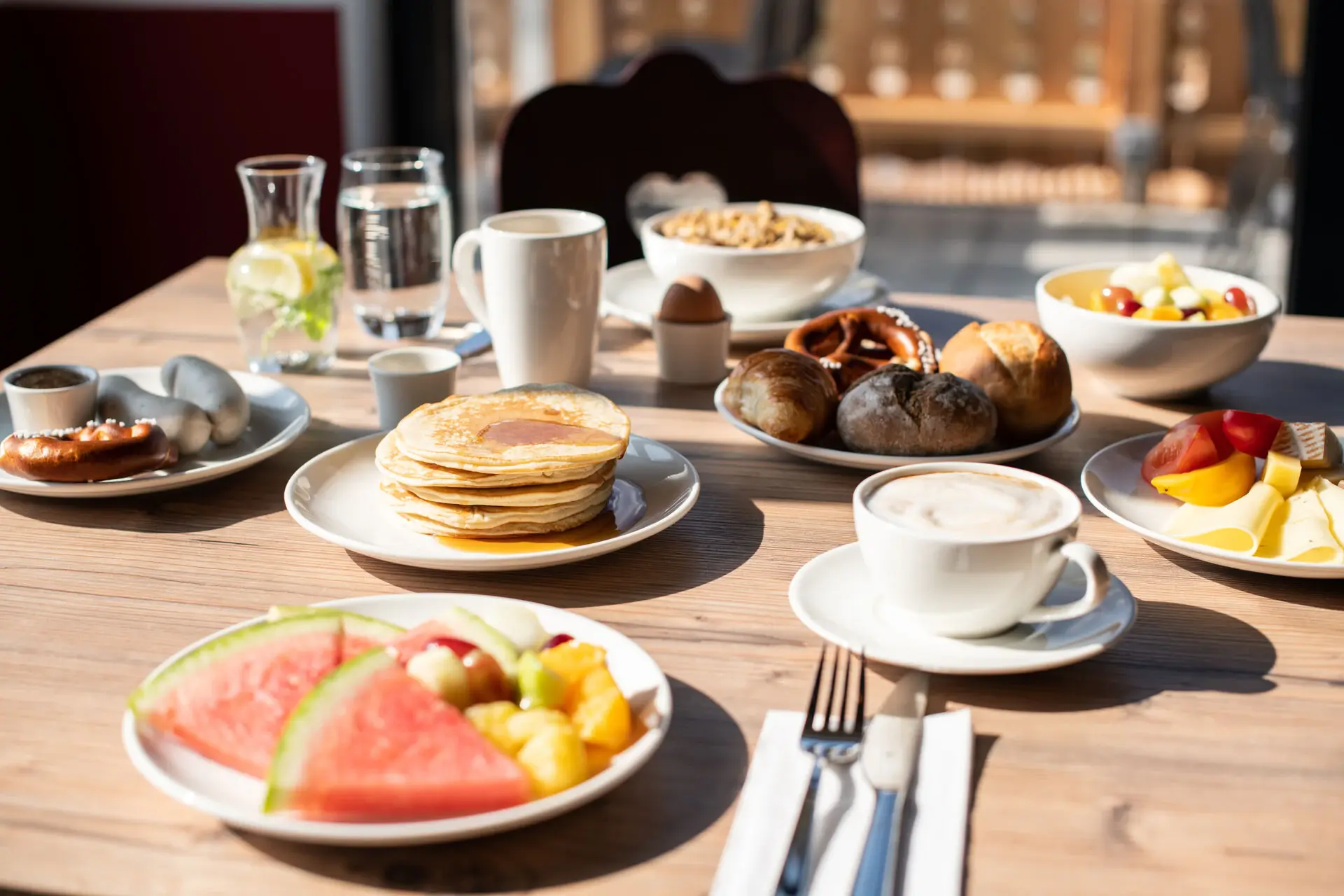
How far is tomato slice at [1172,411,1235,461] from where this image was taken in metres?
1.03

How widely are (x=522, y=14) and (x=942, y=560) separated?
454cm

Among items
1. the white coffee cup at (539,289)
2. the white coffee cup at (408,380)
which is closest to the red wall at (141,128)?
the white coffee cup at (539,289)

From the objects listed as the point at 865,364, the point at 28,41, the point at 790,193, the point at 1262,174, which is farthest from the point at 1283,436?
the point at 1262,174

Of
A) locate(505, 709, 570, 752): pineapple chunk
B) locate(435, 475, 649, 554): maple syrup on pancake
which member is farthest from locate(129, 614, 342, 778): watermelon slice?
locate(435, 475, 649, 554): maple syrup on pancake

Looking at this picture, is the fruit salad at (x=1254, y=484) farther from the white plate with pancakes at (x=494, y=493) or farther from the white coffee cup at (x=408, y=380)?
the white coffee cup at (x=408, y=380)

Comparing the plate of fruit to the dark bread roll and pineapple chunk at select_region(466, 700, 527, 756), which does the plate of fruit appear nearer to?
the dark bread roll

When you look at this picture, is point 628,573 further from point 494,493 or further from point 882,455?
point 882,455

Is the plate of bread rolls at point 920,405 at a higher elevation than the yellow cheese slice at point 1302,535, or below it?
higher

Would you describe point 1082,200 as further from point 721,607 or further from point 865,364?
point 721,607

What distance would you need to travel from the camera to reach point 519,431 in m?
1.02

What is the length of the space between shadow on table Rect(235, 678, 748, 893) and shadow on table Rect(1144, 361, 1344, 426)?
2.77 feet

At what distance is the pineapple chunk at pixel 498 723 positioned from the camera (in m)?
0.65

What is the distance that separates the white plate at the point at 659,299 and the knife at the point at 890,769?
0.77 metres

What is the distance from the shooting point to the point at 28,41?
10.7 feet
